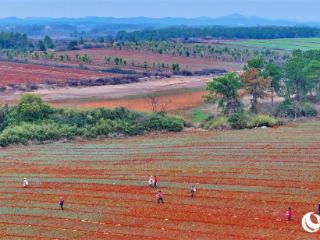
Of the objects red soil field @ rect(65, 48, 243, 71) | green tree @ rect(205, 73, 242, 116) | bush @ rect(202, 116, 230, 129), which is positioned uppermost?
green tree @ rect(205, 73, 242, 116)

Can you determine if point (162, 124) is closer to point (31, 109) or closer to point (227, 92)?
point (227, 92)

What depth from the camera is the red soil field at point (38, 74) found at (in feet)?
361

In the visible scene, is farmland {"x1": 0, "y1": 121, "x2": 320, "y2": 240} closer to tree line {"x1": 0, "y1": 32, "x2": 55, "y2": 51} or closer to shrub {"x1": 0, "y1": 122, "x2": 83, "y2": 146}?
shrub {"x1": 0, "y1": 122, "x2": 83, "y2": 146}

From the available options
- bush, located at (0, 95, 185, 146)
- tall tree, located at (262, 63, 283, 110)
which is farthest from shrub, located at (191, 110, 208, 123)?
tall tree, located at (262, 63, 283, 110)

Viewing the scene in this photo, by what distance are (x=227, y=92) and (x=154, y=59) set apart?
75.5 meters

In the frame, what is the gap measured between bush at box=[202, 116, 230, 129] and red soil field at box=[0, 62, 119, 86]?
159ft

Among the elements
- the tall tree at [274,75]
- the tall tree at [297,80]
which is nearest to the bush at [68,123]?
the tall tree at [274,75]


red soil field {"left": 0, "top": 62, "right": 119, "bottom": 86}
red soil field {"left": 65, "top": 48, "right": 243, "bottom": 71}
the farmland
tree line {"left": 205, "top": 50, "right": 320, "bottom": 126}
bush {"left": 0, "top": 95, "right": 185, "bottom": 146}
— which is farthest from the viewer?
red soil field {"left": 65, "top": 48, "right": 243, "bottom": 71}

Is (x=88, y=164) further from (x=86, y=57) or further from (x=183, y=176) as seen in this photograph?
(x=86, y=57)

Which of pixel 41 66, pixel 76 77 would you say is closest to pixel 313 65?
pixel 76 77

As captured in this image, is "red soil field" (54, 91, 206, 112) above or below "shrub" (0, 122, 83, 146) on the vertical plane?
below

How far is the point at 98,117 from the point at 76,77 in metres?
50.6

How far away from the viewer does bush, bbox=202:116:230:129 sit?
66625 millimetres

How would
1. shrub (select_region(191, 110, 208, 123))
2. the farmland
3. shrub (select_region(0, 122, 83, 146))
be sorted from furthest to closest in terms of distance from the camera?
shrub (select_region(191, 110, 208, 123)) → shrub (select_region(0, 122, 83, 146)) → the farmland
